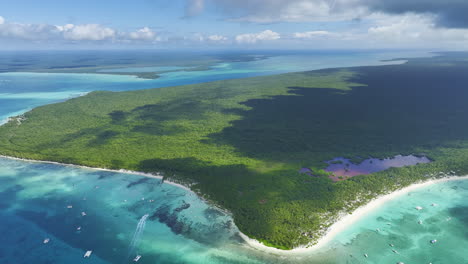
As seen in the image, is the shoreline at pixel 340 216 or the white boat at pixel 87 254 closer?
the white boat at pixel 87 254

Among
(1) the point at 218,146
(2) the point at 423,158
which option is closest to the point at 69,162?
(1) the point at 218,146

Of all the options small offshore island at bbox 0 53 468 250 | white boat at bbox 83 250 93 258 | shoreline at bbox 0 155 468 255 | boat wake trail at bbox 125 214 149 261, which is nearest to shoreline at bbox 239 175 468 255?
shoreline at bbox 0 155 468 255

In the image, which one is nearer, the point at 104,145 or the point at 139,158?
the point at 139,158

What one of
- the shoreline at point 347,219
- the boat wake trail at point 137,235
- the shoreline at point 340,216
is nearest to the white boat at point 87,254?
the boat wake trail at point 137,235

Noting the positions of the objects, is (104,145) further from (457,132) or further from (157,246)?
(457,132)

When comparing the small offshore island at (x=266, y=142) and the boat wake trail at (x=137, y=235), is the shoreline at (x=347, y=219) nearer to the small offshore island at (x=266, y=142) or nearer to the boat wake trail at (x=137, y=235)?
the small offshore island at (x=266, y=142)

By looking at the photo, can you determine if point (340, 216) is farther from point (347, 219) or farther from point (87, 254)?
point (87, 254)

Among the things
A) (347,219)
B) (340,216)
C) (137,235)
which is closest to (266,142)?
(340,216)
